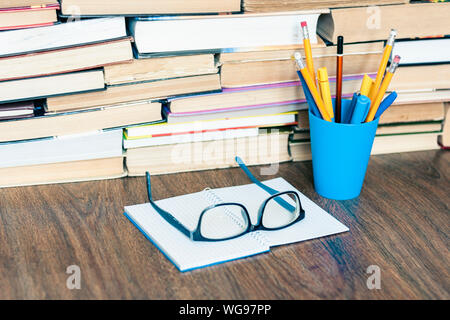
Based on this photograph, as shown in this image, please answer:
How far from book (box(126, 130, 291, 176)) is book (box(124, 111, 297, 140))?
0.03 meters

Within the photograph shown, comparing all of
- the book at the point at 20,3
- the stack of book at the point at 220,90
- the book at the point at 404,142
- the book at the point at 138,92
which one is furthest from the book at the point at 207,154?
the book at the point at 20,3

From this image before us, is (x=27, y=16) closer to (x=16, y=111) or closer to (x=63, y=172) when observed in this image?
(x=16, y=111)

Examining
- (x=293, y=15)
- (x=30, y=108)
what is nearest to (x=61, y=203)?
(x=30, y=108)

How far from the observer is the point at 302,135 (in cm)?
124

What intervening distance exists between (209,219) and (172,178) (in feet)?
0.68

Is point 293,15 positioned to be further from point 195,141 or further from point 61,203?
point 61,203

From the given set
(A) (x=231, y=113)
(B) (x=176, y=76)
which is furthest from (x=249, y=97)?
(B) (x=176, y=76)

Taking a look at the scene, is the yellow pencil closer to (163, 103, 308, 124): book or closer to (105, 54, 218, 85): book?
(163, 103, 308, 124): book

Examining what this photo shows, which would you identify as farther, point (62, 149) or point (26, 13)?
point (62, 149)

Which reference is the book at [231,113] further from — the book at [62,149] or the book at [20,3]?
the book at [20,3]

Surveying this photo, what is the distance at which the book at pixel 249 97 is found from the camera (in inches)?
45.6

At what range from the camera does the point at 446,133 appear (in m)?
1.30

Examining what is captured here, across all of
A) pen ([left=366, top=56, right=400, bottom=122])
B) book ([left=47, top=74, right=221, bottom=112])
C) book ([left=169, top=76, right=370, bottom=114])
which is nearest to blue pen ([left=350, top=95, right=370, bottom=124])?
pen ([left=366, top=56, right=400, bottom=122])

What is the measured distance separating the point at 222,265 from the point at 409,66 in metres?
0.59
